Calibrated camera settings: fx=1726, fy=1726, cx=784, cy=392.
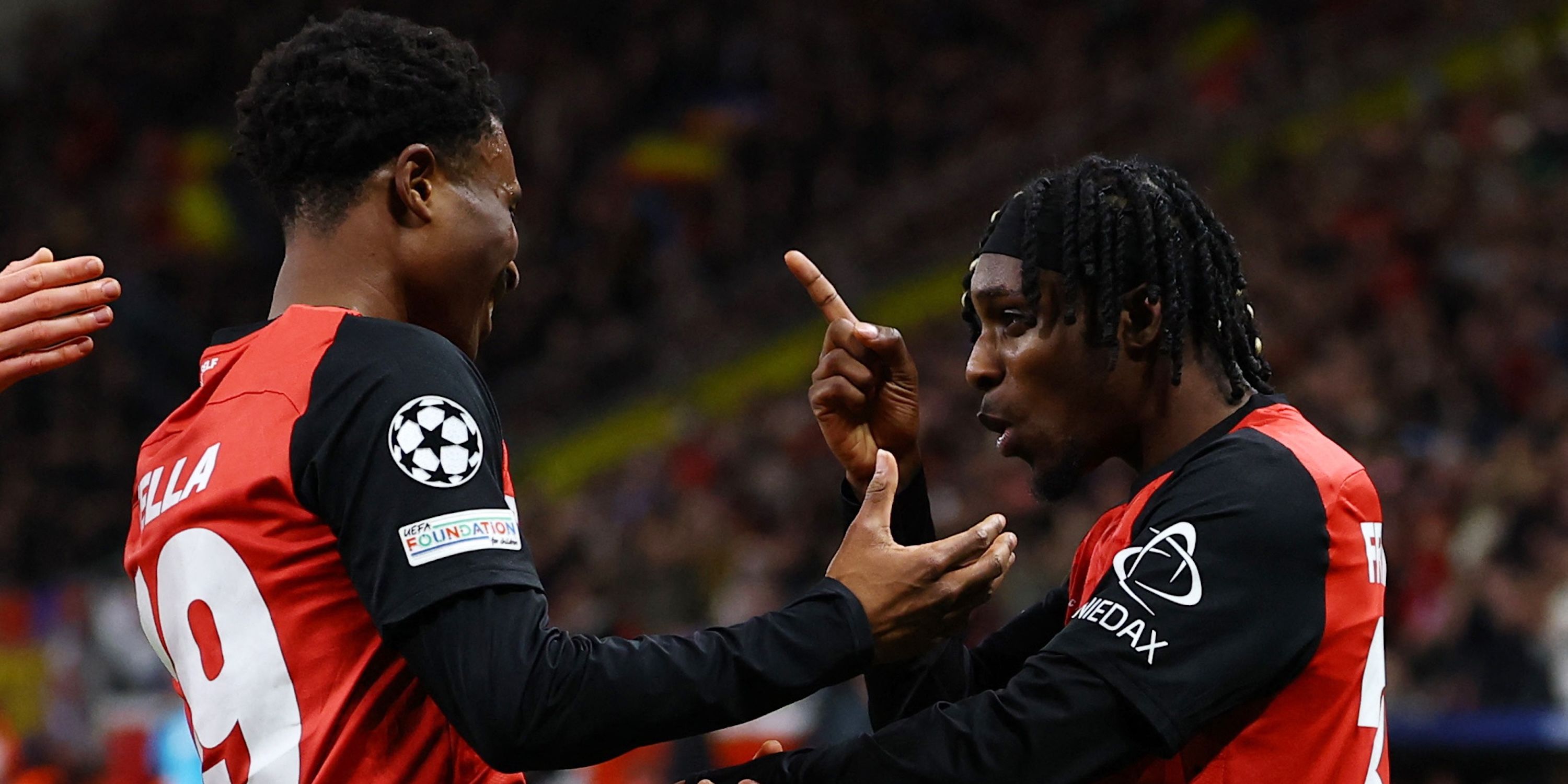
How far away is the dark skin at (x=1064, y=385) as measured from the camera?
2943 millimetres

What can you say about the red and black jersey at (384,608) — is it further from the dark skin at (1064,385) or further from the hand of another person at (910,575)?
the dark skin at (1064,385)

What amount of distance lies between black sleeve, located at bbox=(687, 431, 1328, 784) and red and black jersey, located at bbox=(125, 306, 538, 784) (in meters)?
0.75

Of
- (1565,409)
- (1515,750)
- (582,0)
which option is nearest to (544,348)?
(582,0)

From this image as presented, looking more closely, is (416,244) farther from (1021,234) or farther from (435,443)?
(1021,234)

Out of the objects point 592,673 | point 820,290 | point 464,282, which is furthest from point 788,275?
point 592,673

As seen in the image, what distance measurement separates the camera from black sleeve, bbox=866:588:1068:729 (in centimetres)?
324

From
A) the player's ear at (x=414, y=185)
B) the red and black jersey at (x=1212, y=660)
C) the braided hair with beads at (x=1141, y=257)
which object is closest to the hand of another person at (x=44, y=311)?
the player's ear at (x=414, y=185)

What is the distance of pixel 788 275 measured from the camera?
13.9 metres

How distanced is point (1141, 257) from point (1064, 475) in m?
0.41

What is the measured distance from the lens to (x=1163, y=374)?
2.96 m

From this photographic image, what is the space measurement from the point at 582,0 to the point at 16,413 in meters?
6.16

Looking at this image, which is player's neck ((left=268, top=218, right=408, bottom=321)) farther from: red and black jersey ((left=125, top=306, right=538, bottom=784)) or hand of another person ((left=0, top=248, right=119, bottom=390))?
hand of another person ((left=0, top=248, right=119, bottom=390))

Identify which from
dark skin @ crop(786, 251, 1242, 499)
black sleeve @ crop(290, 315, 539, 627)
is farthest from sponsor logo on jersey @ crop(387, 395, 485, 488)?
dark skin @ crop(786, 251, 1242, 499)

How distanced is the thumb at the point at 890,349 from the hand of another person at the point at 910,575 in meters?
0.49
